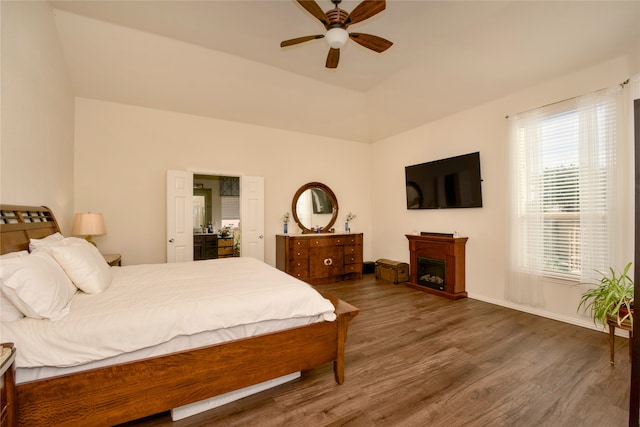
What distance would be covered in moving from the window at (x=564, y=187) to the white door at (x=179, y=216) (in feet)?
15.6

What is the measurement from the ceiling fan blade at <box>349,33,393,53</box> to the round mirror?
3.03 m

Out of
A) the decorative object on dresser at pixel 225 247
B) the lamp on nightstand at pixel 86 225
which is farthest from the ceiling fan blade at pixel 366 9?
the decorative object on dresser at pixel 225 247

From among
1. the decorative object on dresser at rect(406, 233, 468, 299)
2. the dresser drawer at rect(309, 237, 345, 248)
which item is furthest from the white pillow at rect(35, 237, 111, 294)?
the decorative object on dresser at rect(406, 233, 468, 299)

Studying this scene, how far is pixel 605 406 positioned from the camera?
1.75 meters

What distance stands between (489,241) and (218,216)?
20.8ft

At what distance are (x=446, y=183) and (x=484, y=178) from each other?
1.85ft

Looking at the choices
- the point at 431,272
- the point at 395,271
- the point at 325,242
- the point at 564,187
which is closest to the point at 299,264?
the point at 325,242

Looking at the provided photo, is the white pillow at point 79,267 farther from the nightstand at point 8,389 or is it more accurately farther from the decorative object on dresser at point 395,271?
the decorative object on dresser at point 395,271

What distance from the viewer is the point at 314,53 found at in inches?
140

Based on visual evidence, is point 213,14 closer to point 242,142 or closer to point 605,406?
point 242,142

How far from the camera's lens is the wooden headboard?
5.64ft

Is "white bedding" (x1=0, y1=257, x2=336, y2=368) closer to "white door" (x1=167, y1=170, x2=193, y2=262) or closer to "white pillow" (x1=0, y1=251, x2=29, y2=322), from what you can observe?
"white pillow" (x1=0, y1=251, x2=29, y2=322)

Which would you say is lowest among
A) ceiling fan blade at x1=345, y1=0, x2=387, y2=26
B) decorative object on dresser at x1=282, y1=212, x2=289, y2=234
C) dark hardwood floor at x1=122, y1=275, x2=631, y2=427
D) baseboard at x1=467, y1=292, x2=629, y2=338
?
dark hardwood floor at x1=122, y1=275, x2=631, y2=427

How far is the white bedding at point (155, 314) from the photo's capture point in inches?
51.0
